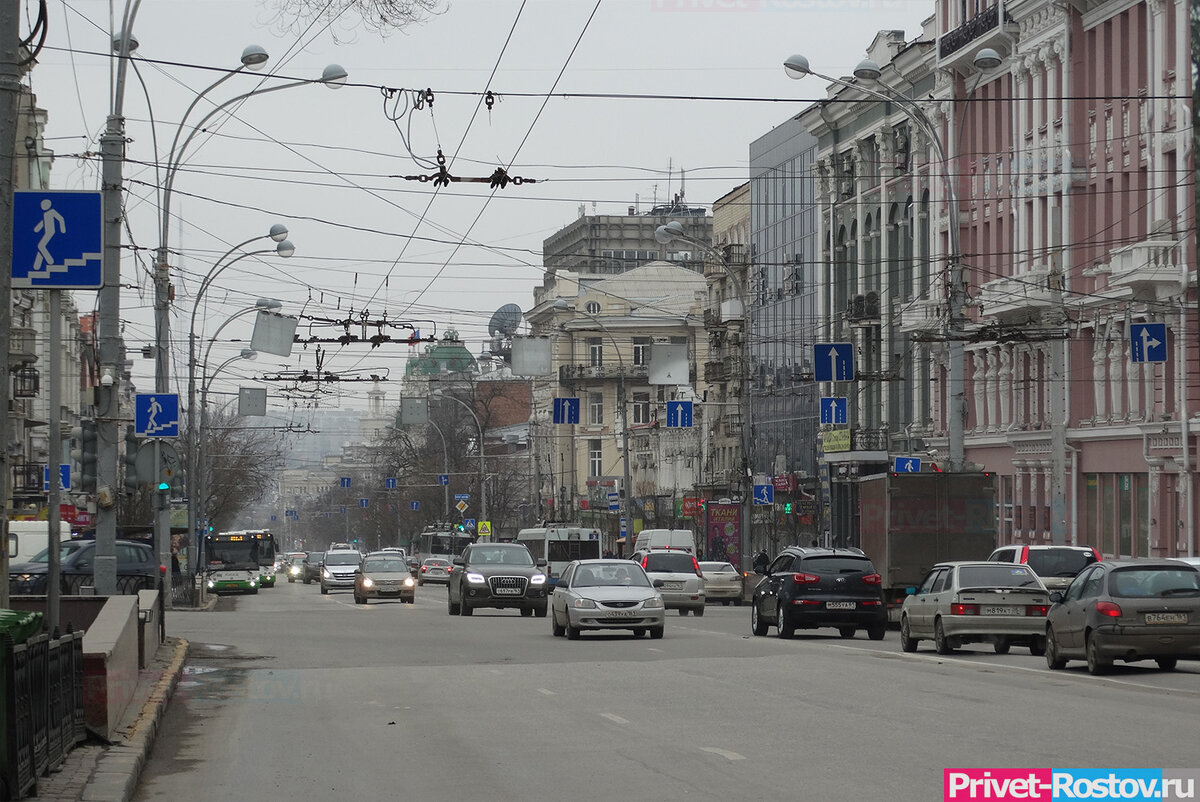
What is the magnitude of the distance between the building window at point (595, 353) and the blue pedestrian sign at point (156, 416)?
87.8 metres

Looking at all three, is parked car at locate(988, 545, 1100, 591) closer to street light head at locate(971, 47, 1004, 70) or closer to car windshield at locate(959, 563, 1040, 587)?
car windshield at locate(959, 563, 1040, 587)

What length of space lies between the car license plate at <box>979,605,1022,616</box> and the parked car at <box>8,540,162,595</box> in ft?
53.3

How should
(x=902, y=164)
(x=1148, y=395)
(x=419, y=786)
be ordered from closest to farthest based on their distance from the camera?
(x=419, y=786)
(x=1148, y=395)
(x=902, y=164)

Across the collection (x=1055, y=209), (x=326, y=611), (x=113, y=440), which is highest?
(x=1055, y=209)

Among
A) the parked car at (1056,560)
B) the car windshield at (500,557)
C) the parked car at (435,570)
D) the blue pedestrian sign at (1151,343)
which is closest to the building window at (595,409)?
the parked car at (435,570)

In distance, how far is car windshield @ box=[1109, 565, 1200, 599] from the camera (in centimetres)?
2188

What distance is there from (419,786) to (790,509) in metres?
58.7

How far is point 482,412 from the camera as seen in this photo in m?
140

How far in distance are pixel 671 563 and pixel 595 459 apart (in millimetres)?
73623

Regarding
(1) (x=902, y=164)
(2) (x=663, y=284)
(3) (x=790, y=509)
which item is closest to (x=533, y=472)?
(2) (x=663, y=284)

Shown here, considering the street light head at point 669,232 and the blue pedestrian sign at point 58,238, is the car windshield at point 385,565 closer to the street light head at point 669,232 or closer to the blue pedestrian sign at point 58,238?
the street light head at point 669,232

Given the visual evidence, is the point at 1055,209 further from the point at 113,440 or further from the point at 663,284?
the point at 663,284

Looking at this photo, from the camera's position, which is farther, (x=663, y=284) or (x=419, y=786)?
(x=663, y=284)

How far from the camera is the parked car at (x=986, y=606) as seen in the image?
87.1ft
